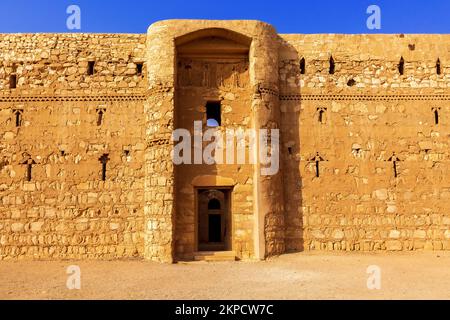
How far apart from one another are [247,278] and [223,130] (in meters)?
4.99

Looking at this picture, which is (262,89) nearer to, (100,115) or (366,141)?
(366,141)

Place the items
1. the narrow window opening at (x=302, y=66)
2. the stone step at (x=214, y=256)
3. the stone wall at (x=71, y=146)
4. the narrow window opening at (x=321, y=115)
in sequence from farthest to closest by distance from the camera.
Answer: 1. the narrow window opening at (x=302, y=66)
2. the narrow window opening at (x=321, y=115)
3. the stone wall at (x=71, y=146)
4. the stone step at (x=214, y=256)

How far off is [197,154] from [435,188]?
7278mm

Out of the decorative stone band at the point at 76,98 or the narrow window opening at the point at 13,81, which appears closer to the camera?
the decorative stone band at the point at 76,98

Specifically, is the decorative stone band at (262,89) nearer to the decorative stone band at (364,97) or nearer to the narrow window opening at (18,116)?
the decorative stone band at (364,97)

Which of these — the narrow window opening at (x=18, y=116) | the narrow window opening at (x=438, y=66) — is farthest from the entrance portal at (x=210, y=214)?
the narrow window opening at (x=438, y=66)

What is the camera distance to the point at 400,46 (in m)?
13.1

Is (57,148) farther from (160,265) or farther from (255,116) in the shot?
(255,116)

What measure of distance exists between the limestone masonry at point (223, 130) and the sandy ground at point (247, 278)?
893 mm

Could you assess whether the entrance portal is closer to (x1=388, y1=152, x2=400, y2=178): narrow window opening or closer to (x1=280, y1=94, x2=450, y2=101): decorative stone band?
(x1=280, y1=94, x2=450, y2=101): decorative stone band

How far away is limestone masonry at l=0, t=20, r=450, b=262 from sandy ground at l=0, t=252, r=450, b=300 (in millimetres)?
893

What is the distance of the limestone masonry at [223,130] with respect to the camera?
39.0 feet

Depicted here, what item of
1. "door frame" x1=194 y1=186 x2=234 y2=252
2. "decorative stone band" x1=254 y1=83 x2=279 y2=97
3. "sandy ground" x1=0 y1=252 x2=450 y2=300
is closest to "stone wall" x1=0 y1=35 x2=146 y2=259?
"sandy ground" x1=0 y1=252 x2=450 y2=300

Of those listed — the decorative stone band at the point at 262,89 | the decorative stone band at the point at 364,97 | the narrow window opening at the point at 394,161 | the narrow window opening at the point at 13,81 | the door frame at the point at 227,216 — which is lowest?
the door frame at the point at 227,216
